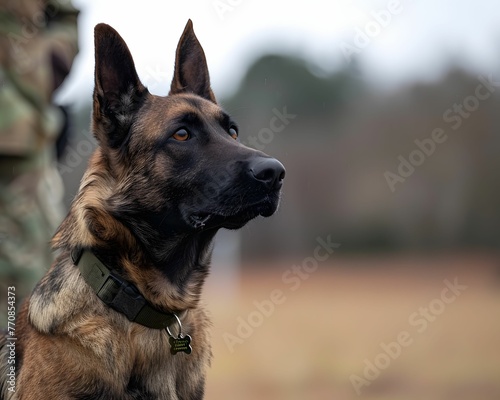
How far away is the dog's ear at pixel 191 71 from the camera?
12.3 feet

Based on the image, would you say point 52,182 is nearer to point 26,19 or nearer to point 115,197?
point 26,19

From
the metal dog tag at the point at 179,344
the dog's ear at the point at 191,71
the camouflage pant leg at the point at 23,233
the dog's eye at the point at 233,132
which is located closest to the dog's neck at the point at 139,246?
the metal dog tag at the point at 179,344

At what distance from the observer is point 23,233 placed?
17.2 feet

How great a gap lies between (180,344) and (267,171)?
2.74ft

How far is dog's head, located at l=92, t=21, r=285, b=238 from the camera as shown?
10.6ft

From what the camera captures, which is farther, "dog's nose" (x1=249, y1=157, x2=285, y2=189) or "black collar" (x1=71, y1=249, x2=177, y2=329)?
"dog's nose" (x1=249, y1=157, x2=285, y2=189)

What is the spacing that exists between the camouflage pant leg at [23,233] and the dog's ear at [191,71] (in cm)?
172

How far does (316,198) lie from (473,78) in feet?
20.7

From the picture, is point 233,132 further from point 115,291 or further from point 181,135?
point 115,291

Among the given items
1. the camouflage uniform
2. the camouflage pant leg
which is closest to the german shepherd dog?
the camouflage pant leg

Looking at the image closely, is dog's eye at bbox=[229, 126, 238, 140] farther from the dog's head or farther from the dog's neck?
the dog's neck

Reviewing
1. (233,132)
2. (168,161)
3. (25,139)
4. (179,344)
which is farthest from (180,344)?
(25,139)

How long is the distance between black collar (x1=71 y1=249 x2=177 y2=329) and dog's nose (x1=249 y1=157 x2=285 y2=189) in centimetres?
72

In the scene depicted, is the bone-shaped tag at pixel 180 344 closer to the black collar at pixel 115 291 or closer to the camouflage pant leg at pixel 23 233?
the black collar at pixel 115 291
